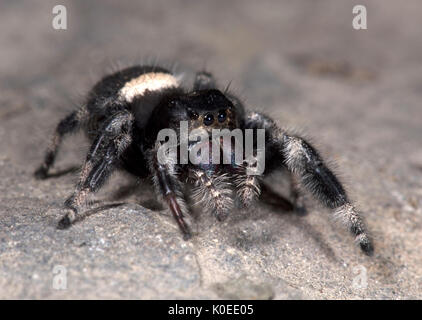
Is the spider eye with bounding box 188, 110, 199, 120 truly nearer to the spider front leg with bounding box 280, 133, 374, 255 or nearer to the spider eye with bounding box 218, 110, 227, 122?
the spider eye with bounding box 218, 110, 227, 122

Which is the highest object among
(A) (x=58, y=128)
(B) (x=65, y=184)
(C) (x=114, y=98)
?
(C) (x=114, y=98)

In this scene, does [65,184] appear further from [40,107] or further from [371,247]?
[371,247]

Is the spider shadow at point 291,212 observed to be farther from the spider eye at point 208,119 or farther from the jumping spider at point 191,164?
the spider eye at point 208,119

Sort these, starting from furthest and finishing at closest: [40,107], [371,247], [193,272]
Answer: [40,107] → [371,247] → [193,272]

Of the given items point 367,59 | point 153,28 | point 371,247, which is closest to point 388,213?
point 371,247

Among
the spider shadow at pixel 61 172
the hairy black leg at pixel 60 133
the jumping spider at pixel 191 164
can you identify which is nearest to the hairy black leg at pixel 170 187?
the jumping spider at pixel 191 164

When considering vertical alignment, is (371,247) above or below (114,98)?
below
